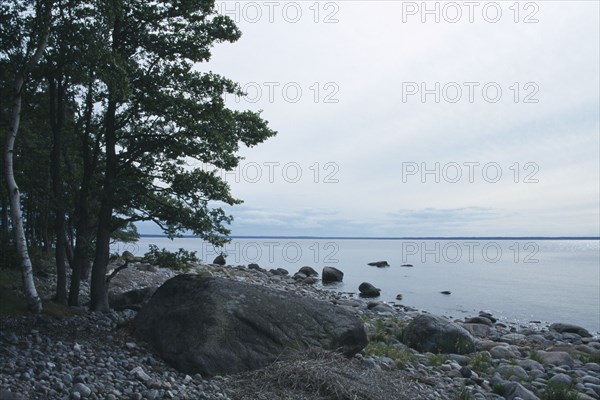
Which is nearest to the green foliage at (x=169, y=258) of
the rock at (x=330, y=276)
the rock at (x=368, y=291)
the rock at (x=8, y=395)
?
the rock at (x=8, y=395)

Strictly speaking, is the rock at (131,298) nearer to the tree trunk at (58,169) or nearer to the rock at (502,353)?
the tree trunk at (58,169)

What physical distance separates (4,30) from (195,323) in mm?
8608

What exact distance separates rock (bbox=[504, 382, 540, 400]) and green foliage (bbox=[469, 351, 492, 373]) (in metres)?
2.00

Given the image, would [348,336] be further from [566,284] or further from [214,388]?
[566,284]

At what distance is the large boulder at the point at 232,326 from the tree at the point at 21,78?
272 centimetres

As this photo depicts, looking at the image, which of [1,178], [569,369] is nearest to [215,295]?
[1,178]

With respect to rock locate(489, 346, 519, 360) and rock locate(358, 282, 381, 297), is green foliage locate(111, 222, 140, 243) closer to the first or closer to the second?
rock locate(489, 346, 519, 360)

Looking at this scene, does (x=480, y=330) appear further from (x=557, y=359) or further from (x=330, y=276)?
(x=330, y=276)

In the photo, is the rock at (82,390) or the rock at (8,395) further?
the rock at (82,390)

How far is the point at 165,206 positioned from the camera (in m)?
12.5

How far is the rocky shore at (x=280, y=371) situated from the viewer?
7367mm

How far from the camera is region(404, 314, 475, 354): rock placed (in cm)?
1470

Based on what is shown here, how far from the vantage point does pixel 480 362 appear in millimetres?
13188

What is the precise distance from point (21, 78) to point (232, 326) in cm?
746
